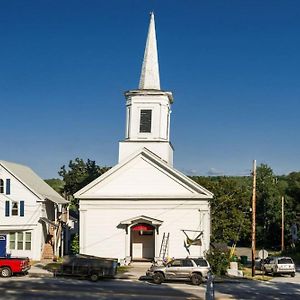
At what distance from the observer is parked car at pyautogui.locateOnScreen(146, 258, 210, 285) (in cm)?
3356

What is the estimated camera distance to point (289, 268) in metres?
41.8

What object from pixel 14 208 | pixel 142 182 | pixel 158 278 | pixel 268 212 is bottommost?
pixel 158 278

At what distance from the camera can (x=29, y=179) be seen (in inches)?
2028

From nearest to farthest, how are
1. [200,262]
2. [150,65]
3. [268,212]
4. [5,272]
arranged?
[200,262] → [5,272] → [150,65] → [268,212]

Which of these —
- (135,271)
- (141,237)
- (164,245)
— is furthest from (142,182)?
(135,271)

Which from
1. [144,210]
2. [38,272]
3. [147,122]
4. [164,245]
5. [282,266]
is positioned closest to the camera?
[38,272]

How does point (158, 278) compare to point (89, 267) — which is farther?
point (89, 267)

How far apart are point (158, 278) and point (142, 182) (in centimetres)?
1266

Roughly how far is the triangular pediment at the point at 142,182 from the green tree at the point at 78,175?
3461cm

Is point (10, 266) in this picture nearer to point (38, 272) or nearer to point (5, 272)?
point (5, 272)

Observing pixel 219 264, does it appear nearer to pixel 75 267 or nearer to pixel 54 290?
pixel 75 267

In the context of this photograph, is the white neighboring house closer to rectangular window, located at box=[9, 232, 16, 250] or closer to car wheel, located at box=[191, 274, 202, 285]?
rectangular window, located at box=[9, 232, 16, 250]

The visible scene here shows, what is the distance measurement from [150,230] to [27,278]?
41.5 feet

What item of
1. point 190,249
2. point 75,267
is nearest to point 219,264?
point 190,249
